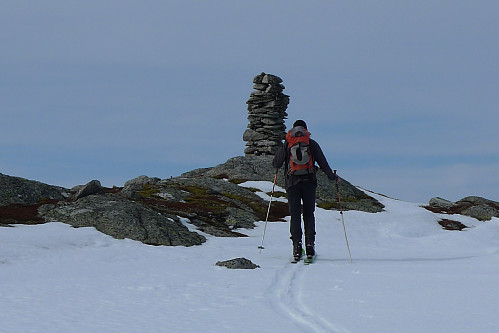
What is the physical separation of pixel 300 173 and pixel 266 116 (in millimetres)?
45820

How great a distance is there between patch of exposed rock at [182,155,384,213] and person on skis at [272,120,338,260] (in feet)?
80.8

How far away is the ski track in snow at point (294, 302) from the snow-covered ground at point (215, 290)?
2 centimetres

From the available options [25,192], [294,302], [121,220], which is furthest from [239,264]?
[25,192]

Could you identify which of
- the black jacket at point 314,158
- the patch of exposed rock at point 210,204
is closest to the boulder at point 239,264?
the black jacket at point 314,158

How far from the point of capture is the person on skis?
48.3 feet

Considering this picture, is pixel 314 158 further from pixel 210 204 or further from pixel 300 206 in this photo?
pixel 210 204

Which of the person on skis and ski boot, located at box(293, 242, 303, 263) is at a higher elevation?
the person on skis

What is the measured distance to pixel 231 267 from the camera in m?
12.6

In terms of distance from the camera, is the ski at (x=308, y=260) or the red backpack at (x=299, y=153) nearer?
the ski at (x=308, y=260)

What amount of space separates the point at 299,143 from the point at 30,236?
31.4ft

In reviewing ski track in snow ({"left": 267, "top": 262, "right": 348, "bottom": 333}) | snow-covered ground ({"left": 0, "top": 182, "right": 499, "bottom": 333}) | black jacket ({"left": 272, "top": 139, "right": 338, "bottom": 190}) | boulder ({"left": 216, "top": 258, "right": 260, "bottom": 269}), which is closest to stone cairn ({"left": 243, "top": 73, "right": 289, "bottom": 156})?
snow-covered ground ({"left": 0, "top": 182, "right": 499, "bottom": 333})

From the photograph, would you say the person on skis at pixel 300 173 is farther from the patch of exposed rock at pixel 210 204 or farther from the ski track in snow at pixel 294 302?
the patch of exposed rock at pixel 210 204

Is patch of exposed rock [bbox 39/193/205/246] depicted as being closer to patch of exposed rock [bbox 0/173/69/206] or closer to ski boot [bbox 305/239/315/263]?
patch of exposed rock [bbox 0/173/69/206]

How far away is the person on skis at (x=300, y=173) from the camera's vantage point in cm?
1471
